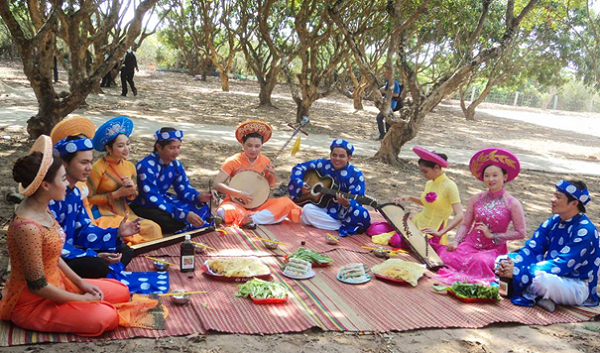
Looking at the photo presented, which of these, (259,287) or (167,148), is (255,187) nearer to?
(167,148)

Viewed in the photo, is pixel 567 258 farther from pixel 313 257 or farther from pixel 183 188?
pixel 183 188

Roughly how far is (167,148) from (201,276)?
1.58m

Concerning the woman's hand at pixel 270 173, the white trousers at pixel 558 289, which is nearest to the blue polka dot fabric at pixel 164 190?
Result: the woman's hand at pixel 270 173

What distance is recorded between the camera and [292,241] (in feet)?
19.5

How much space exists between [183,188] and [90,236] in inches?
71.6

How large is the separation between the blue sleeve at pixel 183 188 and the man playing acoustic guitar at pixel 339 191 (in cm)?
130

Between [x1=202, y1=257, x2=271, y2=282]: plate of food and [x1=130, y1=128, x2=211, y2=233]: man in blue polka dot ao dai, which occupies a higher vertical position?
[x1=130, y1=128, x2=211, y2=233]: man in blue polka dot ao dai

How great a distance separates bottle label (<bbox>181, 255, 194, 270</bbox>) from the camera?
4684 millimetres

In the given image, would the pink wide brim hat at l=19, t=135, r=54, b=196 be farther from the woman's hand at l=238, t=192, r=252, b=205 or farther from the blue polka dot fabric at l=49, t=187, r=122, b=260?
the woman's hand at l=238, t=192, r=252, b=205

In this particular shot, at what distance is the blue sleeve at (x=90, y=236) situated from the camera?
4195 mm

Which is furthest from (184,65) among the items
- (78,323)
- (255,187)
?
(78,323)

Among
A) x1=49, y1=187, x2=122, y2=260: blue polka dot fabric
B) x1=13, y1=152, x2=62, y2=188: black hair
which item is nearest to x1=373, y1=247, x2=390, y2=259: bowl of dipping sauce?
x1=49, y1=187, x2=122, y2=260: blue polka dot fabric

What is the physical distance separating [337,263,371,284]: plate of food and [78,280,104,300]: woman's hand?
6.90ft

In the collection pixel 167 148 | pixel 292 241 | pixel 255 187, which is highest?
pixel 167 148
